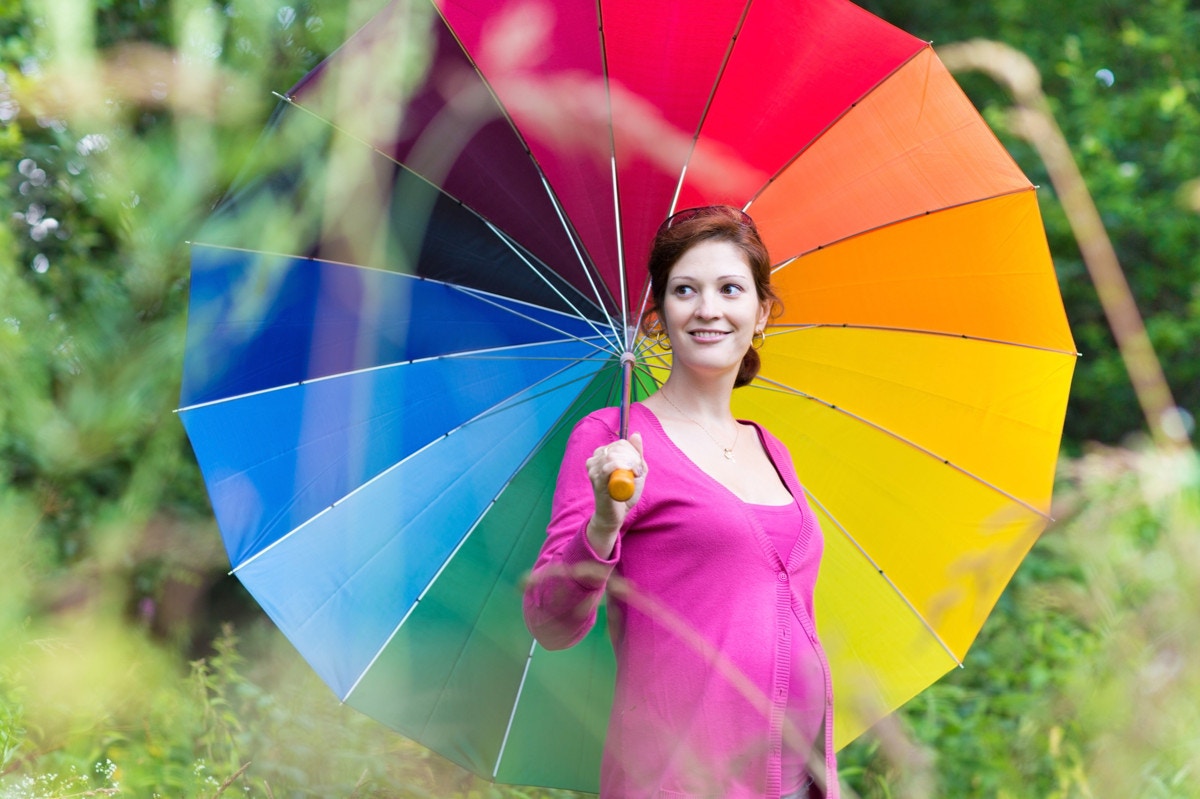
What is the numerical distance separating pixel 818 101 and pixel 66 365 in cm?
135

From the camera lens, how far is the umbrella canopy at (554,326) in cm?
188

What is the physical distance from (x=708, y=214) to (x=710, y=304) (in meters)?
0.17

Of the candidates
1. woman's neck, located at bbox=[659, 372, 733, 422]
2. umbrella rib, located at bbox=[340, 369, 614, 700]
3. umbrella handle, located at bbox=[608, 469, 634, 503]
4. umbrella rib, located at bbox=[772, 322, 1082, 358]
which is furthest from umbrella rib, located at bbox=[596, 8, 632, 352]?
umbrella handle, located at bbox=[608, 469, 634, 503]

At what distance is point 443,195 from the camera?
6.44ft

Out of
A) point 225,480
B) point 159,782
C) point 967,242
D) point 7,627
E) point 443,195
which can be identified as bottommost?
point 159,782

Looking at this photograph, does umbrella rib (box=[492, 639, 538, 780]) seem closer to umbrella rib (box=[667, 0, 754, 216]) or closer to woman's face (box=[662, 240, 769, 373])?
woman's face (box=[662, 240, 769, 373])

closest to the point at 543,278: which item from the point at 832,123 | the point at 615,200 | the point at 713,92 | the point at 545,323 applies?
the point at 545,323

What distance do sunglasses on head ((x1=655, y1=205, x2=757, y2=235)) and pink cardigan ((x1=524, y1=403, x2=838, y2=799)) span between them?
36cm

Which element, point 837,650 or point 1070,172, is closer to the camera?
point 1070,172

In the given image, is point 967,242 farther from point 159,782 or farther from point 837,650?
point 159,782

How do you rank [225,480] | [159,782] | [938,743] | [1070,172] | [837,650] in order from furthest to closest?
[938,743] < [159,782] < [837,650] < [225,480] < [1070,172]

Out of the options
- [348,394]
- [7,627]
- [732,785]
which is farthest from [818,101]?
[7,627]

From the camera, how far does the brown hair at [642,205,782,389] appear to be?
1.88 metres

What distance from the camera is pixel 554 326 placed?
210cm
